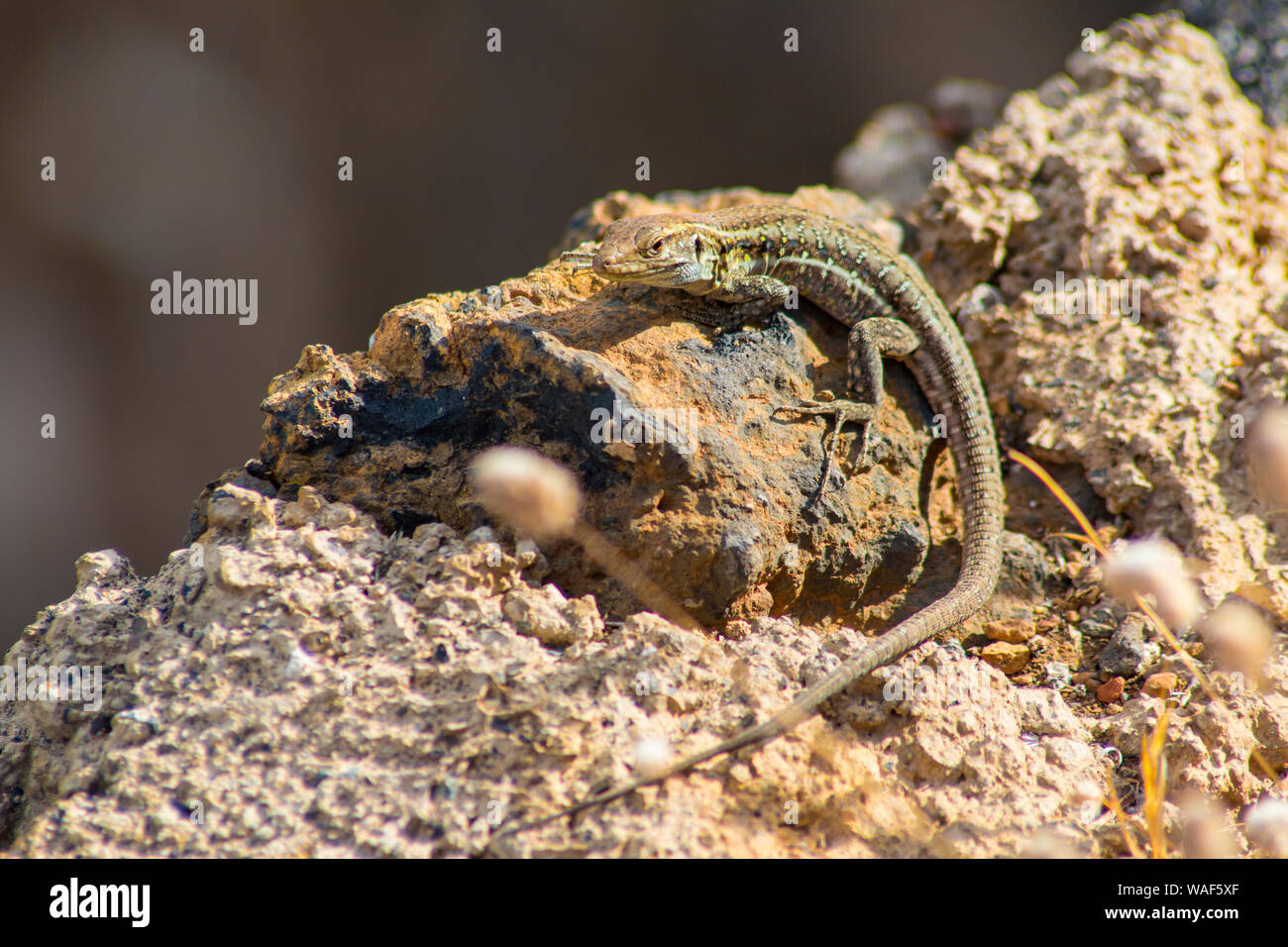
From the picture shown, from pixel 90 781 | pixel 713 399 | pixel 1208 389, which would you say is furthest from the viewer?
pixel 1208 389

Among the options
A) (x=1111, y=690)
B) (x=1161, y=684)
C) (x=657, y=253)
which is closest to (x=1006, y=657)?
(x=1111, y=690)

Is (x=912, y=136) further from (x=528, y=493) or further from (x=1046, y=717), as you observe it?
(x=528, y=493)

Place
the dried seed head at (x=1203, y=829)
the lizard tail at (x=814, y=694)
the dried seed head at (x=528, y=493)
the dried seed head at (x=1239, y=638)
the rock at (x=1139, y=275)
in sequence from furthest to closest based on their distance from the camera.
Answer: the rock at (x=1139, y=275) → the dried seed head at (x=1239, y=638) → the dried seed head at (x=528, y=493) → the dried seed head at (x=1203, y=829) → the lizard tail at (x=814, y=694)

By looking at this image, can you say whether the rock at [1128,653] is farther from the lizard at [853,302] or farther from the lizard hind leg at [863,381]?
the lizard hind leg at [863,381]

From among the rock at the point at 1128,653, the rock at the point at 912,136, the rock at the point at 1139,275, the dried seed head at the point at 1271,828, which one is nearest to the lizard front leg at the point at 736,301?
the rock at the point at 1139,275

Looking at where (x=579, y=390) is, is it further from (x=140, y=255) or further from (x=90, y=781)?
(x=140, y=255)

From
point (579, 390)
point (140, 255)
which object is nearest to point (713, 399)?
point (579, 390)
